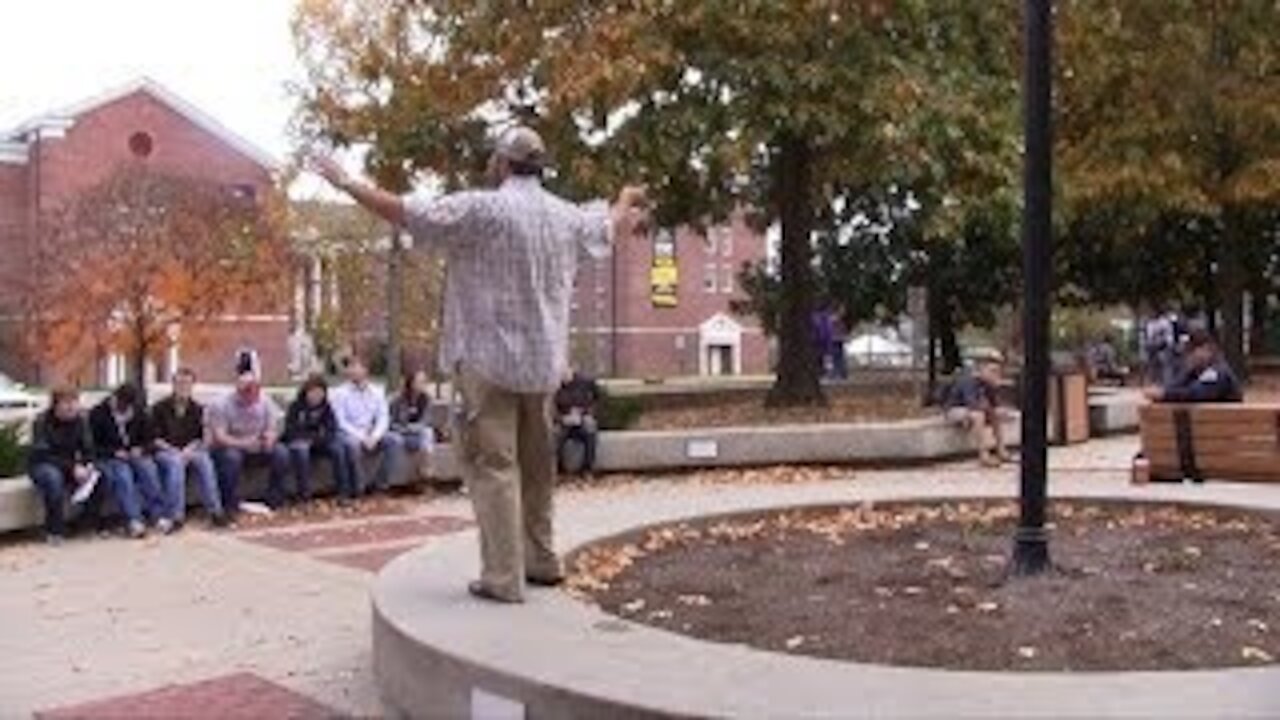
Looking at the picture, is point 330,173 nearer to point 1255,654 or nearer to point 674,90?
point 1255,654

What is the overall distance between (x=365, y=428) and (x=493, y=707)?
9.02 meters

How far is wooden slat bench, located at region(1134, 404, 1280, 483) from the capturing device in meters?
12.1

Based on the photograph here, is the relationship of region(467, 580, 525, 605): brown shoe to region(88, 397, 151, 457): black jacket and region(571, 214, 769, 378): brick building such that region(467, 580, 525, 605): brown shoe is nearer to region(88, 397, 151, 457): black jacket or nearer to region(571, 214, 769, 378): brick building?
→ region(88, 397, 151, 457): black jacket

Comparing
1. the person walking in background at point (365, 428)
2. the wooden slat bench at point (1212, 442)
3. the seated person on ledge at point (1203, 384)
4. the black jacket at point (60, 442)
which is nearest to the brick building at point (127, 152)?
the person walking in background at point (365, 428)

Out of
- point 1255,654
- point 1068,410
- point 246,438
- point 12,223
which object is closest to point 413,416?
point 246,438

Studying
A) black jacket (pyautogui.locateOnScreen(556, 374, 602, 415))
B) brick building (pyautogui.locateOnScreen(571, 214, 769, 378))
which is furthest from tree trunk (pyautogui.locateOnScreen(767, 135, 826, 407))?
brick building (pyautogui.locateOnScreen(571, 214, 769, 378))

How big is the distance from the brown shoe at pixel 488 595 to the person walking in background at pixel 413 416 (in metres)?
7.74

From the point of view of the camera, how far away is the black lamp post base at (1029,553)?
7.51 meters

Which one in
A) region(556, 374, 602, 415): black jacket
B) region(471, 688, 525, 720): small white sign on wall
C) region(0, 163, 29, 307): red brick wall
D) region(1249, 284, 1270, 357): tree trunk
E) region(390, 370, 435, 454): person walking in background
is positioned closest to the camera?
region(471, 688, 525, 720): small white sign on wall

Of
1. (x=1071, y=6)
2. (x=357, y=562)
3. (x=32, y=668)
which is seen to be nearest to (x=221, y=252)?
(x=1071, y=6)

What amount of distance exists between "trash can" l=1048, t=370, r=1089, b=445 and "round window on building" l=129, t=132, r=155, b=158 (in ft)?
158

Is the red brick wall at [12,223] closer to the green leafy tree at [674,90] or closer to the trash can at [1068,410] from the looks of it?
the green leafy tree at [674,90]

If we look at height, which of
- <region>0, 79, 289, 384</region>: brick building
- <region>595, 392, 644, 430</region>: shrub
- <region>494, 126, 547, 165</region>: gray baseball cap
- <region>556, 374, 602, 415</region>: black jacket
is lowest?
<region>595, 392, 644, 430</region>: shrub

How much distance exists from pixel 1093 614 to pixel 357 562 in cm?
536
